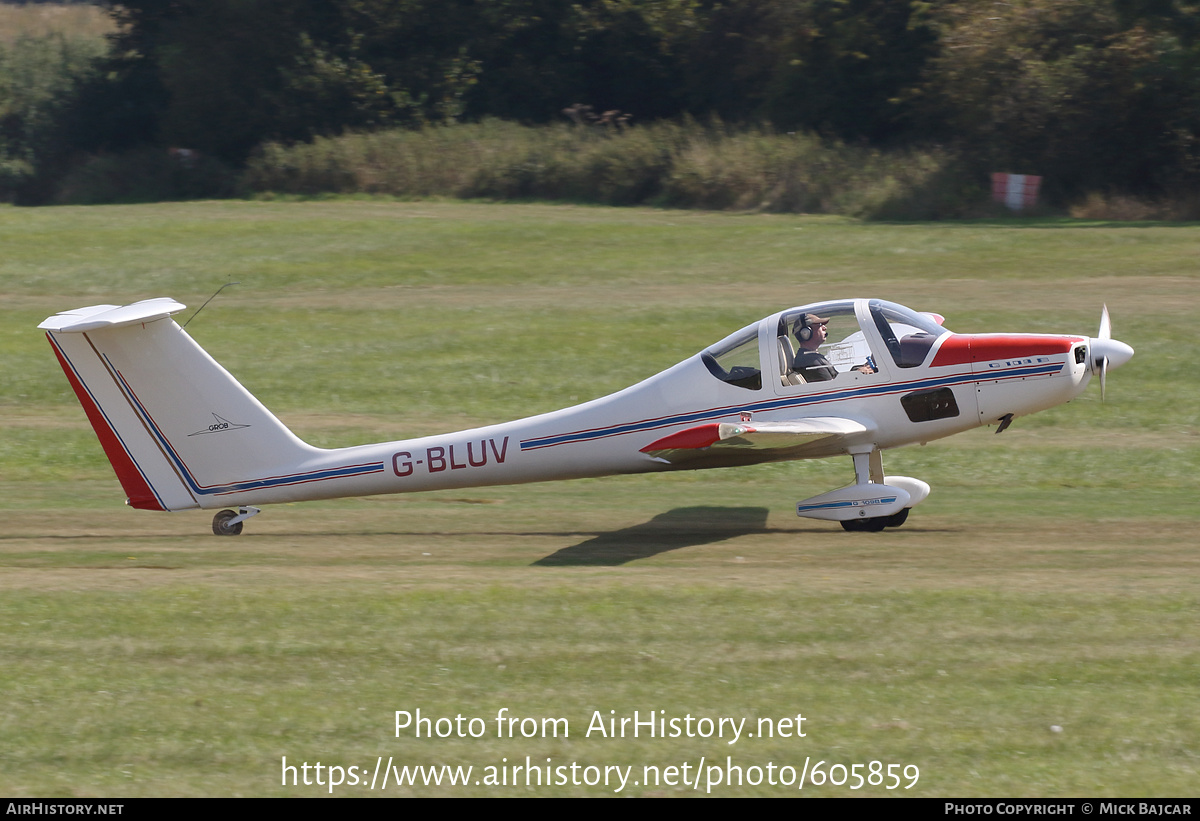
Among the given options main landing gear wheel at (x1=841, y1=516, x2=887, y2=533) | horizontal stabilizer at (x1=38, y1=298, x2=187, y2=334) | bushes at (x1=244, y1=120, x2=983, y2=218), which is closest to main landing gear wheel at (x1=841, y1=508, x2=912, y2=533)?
main landing gear wheel at (x1=841, y1=516, x2=887, y2=533)

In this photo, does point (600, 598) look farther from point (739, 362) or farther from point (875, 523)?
point (875, 523)

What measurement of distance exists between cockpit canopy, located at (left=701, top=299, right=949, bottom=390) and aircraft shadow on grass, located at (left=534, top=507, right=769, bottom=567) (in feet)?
4.76

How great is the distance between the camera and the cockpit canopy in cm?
1212

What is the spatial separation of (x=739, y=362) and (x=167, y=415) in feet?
18.0

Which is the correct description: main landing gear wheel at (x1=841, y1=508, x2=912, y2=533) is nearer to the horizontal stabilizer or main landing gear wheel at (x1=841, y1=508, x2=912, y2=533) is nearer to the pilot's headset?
the pilot's headset

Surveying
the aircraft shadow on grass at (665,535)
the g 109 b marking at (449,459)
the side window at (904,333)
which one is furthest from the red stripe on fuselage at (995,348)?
the g 109 b marking at (449,459)

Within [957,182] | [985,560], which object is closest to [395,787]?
[985,560]

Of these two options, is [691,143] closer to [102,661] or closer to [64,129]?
[64,129]

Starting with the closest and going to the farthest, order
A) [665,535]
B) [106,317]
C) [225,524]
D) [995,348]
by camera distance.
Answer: [106,317] < [995,348] < [665,535] < [225,524]

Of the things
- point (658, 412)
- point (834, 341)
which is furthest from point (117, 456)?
point (834, 341)

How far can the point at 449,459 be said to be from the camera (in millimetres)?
12414

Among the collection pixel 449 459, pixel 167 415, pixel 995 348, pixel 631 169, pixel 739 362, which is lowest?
pixel 449 459

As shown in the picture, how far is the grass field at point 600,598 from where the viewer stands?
7.15 metres

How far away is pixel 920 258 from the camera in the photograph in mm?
27578
